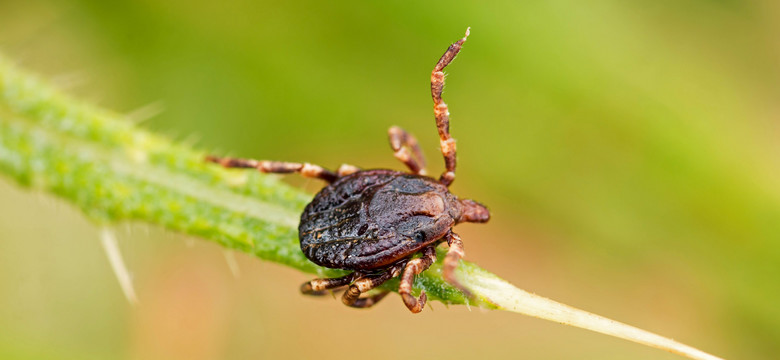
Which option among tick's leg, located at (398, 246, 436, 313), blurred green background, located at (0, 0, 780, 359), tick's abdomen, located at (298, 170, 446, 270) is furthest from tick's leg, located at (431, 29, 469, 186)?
blurred green background, located at (0, 0, 780, 359)

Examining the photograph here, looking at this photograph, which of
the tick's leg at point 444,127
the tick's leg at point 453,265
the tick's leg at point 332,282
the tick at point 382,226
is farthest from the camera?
the tick's leg at point 444,127

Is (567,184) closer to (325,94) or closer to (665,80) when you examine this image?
(665,80)

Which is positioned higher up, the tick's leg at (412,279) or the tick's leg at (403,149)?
the tick's leg at (403,149)

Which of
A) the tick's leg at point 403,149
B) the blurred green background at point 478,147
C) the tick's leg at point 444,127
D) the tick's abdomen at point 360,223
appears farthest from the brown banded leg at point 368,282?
the blurred green background at point 478,147

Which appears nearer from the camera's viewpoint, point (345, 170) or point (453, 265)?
point (453, 265)

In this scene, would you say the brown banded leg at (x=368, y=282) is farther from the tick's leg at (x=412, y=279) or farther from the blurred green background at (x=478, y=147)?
the blurred green background at (x=478, y=147)

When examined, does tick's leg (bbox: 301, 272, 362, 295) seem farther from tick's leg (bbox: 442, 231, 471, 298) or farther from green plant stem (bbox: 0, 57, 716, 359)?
tick's leg (bbox: 442, 231, 471, 298)

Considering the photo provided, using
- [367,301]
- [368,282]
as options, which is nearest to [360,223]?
[368,282]

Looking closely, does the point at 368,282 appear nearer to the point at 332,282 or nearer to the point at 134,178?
the point at 332,282
